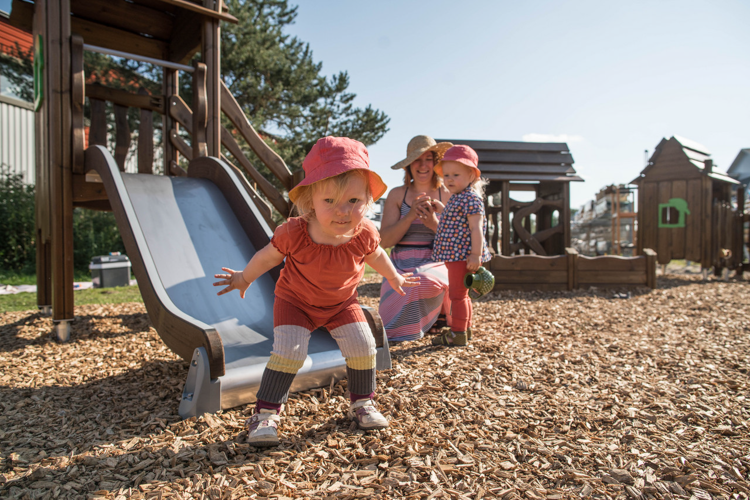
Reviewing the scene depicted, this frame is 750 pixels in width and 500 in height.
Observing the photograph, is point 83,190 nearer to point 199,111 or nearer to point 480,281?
point 199,111

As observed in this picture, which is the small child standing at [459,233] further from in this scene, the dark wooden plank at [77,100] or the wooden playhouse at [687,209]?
the wooden playhouse at [687,209]

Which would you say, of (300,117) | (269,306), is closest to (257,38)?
(300,117)

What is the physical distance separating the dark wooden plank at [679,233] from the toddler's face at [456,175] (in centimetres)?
745

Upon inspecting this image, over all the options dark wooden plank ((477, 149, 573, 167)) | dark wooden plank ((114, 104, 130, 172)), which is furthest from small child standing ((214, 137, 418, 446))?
dark wooden plank ((477, 149, 573, 167))

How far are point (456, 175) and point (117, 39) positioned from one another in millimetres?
4486

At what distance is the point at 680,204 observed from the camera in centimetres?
883

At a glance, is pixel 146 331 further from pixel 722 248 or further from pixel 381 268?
pixel 722 248

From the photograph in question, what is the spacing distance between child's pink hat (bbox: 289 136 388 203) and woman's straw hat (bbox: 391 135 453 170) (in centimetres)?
191

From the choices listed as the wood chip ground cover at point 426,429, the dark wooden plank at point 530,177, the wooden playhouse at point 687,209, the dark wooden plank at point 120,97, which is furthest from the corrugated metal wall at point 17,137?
the wooden playhouse at point 687,209

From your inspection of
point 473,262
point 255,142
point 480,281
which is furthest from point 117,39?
point 480,281

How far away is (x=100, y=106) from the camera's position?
4.81 meters

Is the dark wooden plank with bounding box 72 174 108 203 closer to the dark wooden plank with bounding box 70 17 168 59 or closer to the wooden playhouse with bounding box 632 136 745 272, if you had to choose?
the dark wooden plank with bounding box 70 17 168 59

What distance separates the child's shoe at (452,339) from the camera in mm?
3400

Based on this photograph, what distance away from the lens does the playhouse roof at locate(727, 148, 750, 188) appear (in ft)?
79.3
